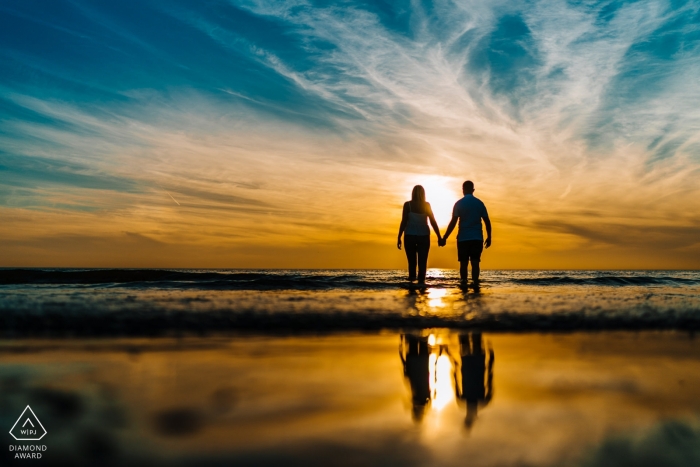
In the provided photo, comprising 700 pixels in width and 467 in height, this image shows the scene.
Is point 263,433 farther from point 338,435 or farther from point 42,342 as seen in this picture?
point 42,342

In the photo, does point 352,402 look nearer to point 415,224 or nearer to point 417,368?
point 417,368

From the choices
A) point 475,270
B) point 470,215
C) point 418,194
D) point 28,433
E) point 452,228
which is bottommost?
point 28,433

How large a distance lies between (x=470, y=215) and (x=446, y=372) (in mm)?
8112

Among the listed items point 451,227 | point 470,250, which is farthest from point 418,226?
point 470,250

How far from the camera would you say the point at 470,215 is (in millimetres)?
10281

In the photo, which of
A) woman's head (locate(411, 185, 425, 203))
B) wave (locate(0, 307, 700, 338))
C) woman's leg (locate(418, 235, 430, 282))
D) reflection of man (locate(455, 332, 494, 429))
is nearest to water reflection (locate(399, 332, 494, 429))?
reflection of man (locate(455, 332, 494, 429))

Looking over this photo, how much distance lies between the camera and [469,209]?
10.3 metres

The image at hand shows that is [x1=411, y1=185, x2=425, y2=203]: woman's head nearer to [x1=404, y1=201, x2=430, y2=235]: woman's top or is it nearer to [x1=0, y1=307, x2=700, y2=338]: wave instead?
[x1=404, y1=201, x2=430, y2=235]: woman's top

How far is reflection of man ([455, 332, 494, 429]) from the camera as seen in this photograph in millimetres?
2032

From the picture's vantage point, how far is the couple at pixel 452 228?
1017 cm

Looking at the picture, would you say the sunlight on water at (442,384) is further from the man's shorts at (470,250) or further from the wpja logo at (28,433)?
the man's shorts at (470,250)

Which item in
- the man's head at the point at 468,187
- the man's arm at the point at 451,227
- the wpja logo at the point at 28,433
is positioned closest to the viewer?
the wpja logo at the point at 28,433

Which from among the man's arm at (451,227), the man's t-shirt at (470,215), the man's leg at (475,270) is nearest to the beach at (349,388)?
the man's t-shirt at (470,215)

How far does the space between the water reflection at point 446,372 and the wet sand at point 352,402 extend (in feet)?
0.04
